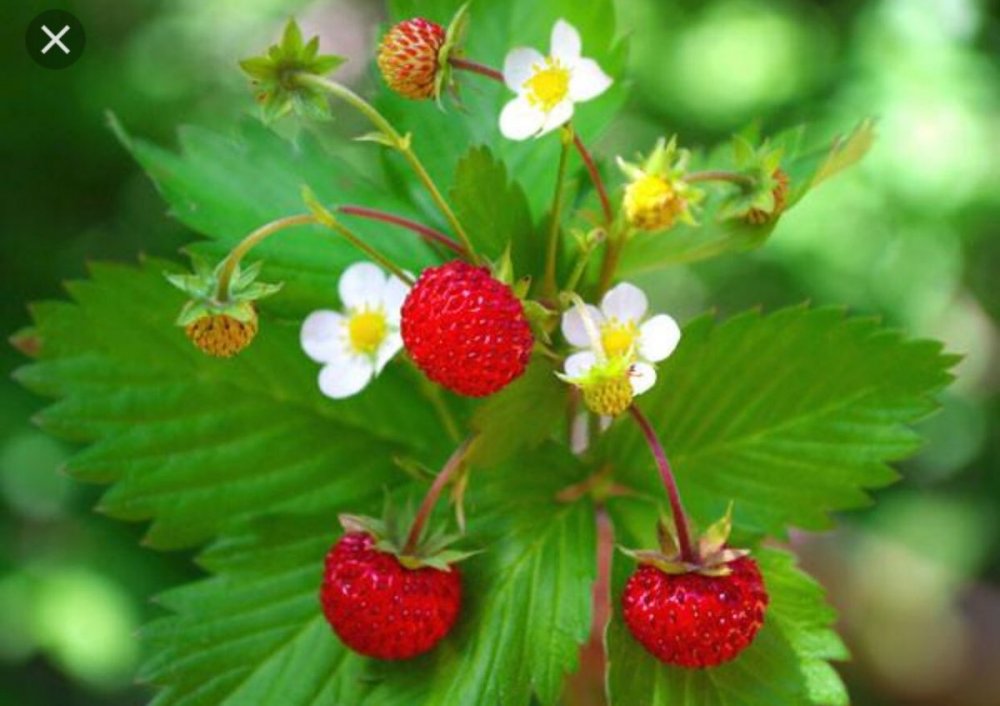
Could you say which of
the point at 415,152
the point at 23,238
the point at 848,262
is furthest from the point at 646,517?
the point at 23,238

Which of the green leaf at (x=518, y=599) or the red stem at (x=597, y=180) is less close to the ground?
the red stem at (x=597, y=180)

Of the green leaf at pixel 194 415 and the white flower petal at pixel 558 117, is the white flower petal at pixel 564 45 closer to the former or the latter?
the white flower petal at pixel 558 117

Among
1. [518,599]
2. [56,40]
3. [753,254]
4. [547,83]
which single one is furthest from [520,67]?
[753,254]

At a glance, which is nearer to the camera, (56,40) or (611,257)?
(611,257)

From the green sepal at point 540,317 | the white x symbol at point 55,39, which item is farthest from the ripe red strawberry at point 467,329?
the white x symbol at point 55,39

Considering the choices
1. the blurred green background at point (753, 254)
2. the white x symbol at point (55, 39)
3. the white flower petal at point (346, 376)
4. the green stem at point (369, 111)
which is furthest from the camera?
the blurred green background at point (753, 254)

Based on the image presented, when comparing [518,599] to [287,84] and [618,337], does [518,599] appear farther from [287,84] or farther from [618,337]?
[287,84]

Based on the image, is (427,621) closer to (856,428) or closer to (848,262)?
(856,428)

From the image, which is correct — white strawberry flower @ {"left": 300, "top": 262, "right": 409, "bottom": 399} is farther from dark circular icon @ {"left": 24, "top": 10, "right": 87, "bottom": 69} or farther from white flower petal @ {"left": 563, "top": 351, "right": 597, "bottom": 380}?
dark circular icon @ {"left": 24, "top": 10, "right": 87, "bottom": 69}
